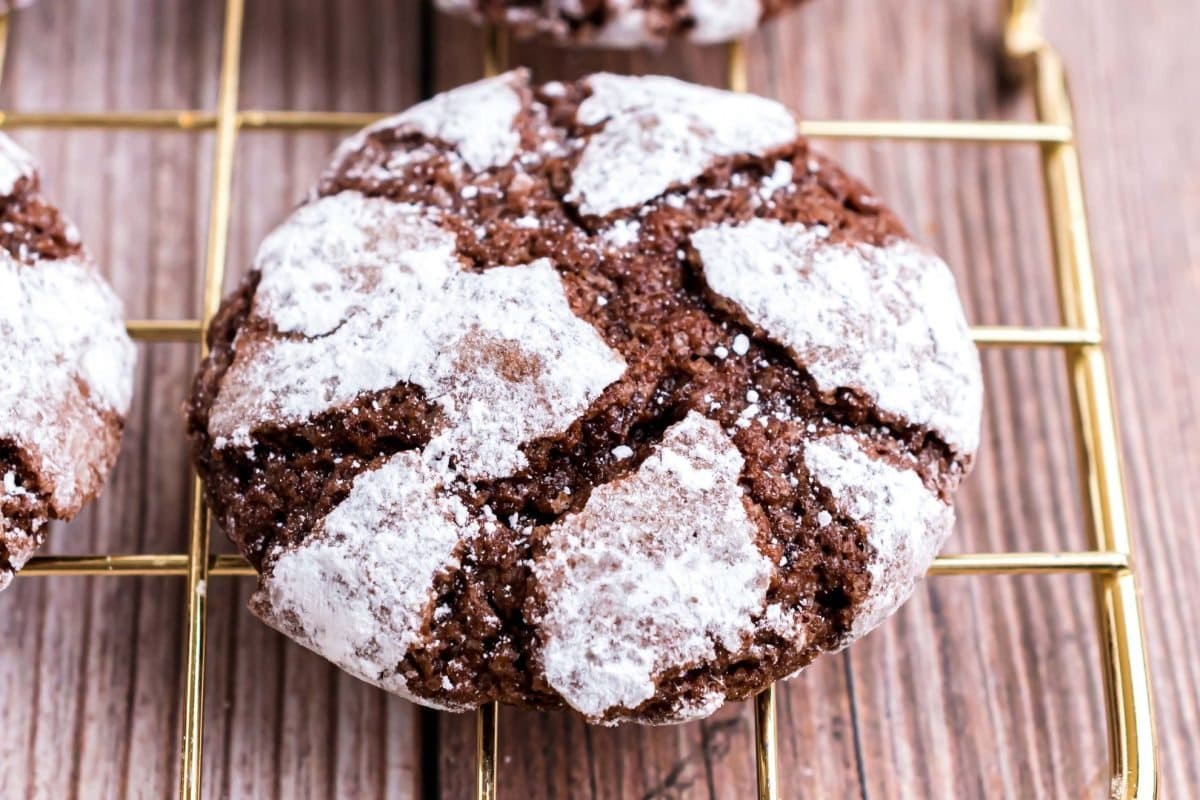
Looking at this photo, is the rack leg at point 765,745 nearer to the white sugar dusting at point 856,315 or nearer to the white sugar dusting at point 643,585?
the white sugar dusting at point 643,585

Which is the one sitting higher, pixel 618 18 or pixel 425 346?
pixel 618 18

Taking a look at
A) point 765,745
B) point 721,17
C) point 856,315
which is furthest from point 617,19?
point 765,745

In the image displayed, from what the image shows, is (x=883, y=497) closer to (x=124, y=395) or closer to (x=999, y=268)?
(x=999, y=268)

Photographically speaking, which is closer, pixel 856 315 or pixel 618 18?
pixel 856 315

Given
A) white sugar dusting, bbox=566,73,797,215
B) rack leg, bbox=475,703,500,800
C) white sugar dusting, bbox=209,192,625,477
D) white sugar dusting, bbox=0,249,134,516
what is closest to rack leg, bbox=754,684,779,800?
rack leg, bbox=475,703,500,800

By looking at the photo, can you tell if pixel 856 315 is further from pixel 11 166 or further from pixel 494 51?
pixel 11 166

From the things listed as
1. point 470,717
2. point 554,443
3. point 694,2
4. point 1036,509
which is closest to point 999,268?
point 1036,509

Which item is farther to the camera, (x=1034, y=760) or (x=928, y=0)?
(x=928, y=0)
